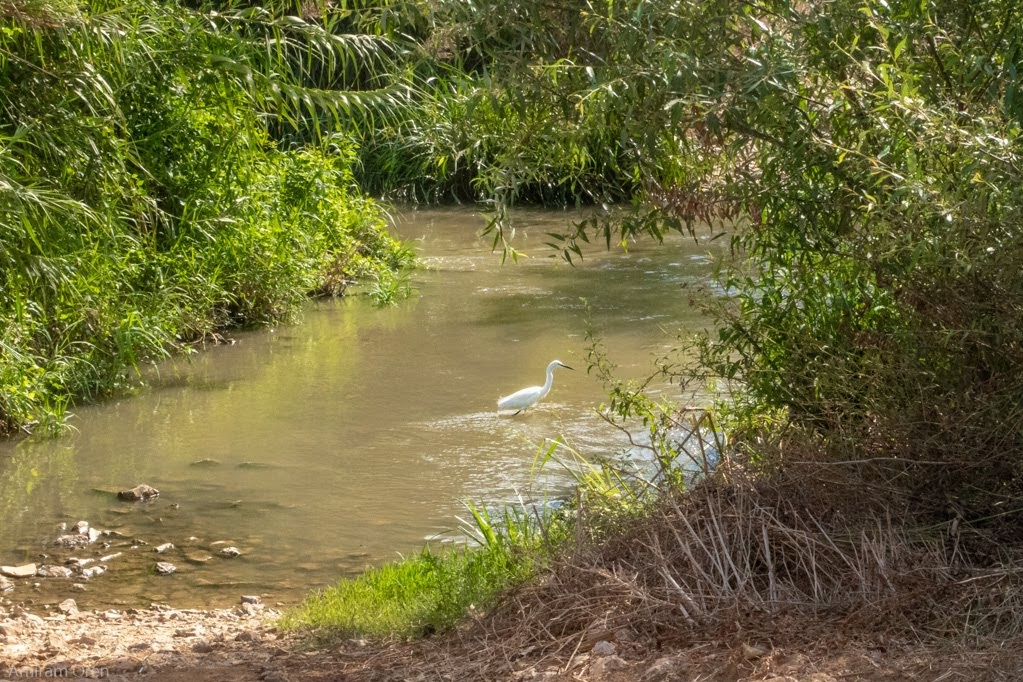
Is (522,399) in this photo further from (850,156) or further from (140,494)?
(850,156)

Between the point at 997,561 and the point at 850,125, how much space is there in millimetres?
1620

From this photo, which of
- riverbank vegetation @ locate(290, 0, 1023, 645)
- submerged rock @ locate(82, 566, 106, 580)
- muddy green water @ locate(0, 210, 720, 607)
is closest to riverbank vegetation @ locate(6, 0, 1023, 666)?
riverbank vegetation @ locate(290, 0, 1023, 645)

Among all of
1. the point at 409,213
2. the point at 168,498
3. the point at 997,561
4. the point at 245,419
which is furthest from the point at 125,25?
the point at 409,213

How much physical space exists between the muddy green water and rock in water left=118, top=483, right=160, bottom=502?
0.25ft

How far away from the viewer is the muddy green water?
6.94 m

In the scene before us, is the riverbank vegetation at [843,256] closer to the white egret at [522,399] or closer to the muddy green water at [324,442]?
the muddy green water at [324,442]

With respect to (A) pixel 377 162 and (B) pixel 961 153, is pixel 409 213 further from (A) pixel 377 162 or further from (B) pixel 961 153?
(B) pixel 961 153

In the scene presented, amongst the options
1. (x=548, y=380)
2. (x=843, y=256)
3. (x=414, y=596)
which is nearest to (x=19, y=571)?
(x=414, y=596)

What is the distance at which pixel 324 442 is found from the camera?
29.5 feet

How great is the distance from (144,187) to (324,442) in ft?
10.7

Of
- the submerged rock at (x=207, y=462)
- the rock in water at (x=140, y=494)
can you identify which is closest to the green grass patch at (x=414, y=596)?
the rock in water at (x=140, y=494)

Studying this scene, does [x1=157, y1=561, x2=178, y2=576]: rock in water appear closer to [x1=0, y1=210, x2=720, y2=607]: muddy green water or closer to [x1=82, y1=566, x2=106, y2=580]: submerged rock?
[x1=0, y1=210, x2=720, y2=607]: muddy green water

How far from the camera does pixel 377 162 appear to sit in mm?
21719

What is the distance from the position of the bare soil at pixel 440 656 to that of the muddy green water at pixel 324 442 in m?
0.90
